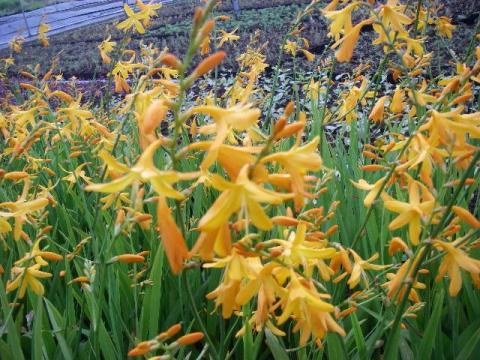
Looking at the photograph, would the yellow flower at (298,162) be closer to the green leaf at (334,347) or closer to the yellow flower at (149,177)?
the yellow flower at (149,177)

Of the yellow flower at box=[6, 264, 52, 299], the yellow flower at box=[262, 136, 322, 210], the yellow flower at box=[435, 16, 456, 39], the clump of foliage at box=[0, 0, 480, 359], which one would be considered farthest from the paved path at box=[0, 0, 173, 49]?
the yellow flower at box=[262, 136, 322, 210]

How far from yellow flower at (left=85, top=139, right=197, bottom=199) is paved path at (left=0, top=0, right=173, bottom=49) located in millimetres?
9537

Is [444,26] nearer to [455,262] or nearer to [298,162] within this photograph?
[455,262]

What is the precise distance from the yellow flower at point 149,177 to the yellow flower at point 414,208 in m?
0.61

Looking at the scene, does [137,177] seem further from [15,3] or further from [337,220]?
[15,3]

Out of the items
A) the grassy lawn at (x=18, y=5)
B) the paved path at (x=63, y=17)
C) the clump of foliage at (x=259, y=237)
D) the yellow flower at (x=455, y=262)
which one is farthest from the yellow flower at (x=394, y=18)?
the grassy lawn at (x=18, y=5)

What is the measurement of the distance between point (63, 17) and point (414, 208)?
1042 cm

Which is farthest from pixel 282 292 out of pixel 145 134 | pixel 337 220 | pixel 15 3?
pixel 15 3

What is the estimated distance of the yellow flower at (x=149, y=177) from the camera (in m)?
0.70

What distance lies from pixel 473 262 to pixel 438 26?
7.82 feet

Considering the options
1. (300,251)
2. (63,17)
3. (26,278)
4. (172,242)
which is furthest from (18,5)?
(172,242)

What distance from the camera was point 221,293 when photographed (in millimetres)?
911

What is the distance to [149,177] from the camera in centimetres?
72

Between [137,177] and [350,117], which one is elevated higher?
[137,177]
